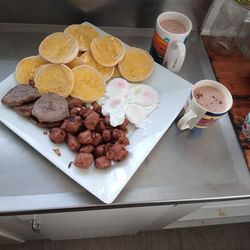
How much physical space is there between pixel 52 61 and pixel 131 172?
0.33m

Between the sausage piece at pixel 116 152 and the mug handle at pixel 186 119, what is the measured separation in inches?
6.6

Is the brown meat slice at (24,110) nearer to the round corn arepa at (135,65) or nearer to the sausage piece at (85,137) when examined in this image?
the sausage piece at (85,137)

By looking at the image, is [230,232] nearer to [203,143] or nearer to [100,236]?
[100,236]

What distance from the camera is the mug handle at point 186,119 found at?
659 mm

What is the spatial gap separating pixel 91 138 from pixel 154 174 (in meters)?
0.17

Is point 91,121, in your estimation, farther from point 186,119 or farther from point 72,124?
point 186,119

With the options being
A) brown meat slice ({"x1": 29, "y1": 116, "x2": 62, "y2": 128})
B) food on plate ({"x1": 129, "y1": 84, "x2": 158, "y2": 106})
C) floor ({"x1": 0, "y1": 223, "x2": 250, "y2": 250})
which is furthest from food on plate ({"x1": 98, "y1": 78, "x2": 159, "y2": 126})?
floor ({"x1": 0, "y1": 223, "x2": 250, "y2": 250})

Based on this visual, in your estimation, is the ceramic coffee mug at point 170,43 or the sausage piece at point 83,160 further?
the ceramic coffee mug at point 170,43

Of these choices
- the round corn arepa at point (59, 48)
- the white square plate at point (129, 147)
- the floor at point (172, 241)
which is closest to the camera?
the white square plate at point (129, 147)

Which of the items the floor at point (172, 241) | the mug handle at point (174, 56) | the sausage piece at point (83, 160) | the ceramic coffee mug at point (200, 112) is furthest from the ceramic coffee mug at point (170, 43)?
the floor at point (172, 241)

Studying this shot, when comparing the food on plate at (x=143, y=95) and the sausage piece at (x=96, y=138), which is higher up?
the food on plate at (x=143, y=95)

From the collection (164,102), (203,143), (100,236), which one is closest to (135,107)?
(164,102)

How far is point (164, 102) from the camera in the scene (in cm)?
73

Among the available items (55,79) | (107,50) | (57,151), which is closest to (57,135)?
(57,151)
